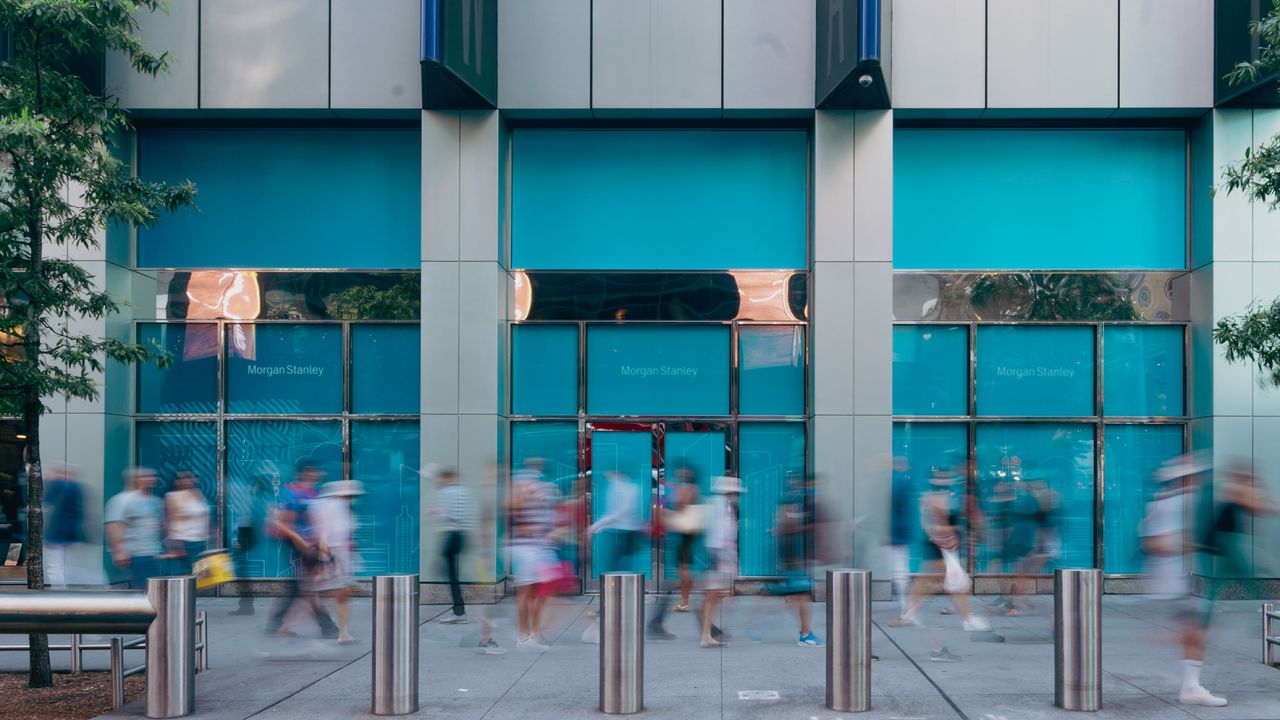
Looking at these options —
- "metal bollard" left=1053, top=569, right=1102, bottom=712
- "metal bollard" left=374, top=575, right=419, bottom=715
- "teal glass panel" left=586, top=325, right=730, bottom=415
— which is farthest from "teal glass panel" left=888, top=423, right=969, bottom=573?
"metal bollard" left=374, top=575, right=419, bottom=715

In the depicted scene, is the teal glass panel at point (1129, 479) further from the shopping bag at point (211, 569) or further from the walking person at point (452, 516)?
the shopping bag at point (211, 569)

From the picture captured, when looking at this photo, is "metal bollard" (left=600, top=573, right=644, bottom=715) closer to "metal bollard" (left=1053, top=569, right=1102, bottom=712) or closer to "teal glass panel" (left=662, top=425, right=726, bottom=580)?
"metal bollard" (left=1053, top=569, right=1102, bottom=712)

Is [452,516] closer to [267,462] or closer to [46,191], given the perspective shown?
[267,462]

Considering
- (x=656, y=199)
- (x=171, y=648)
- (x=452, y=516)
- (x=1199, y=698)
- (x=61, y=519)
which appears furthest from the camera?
(x=656, y=199)

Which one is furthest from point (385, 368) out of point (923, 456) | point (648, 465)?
point (923, 456)

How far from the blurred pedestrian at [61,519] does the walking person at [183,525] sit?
59.4 inches

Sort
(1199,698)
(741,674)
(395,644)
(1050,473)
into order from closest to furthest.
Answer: (395,644), (1199,698), (741,674), (1050,473)

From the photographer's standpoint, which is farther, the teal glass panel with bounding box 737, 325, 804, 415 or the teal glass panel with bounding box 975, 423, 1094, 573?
the teal glass panel with bounding box 737, 325, 804, 415

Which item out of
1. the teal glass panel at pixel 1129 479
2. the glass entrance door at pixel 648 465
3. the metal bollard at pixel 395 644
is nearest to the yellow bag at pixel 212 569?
the glass entrance door at pixel 648 465

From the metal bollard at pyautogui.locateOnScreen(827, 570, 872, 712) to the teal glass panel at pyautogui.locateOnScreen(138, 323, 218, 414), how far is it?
9969 millimetres

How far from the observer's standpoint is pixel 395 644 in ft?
25.6

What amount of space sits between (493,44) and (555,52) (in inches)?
32.0

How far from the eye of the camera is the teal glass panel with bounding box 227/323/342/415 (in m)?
14.5

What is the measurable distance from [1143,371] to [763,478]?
17.5ft
